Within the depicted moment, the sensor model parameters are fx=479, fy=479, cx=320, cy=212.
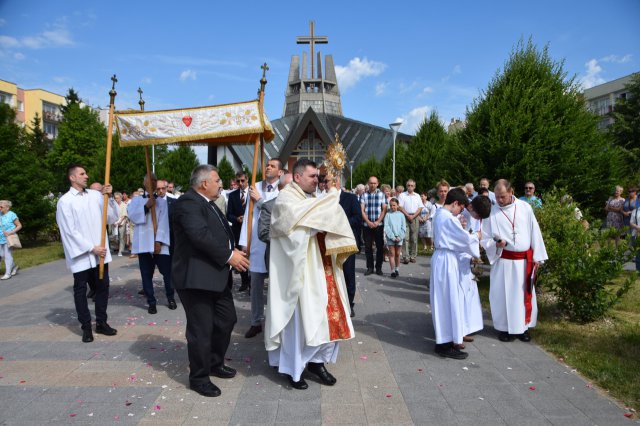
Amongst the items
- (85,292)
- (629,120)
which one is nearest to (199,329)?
(85,292)

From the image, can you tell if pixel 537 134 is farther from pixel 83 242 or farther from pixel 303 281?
pixel 83 242

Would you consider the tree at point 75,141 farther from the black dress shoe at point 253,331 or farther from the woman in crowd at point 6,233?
the black dress shoe at point 253,331

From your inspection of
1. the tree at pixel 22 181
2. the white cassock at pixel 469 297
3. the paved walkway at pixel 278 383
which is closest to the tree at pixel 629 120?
the white cassock at pixel 469 297

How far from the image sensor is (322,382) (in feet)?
15.2

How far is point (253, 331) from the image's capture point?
6.22 meters

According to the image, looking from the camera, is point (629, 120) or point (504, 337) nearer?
point (504, 337)

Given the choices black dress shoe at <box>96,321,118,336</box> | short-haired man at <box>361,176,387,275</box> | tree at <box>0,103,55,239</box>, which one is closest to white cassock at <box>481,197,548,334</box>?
short-haired man at <box>361,176,387,275</box>

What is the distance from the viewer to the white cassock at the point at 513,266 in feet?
20.0

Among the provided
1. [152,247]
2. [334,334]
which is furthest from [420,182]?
[334,334]

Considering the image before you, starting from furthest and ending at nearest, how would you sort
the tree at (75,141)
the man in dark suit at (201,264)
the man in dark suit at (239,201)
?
the tree at (75,141)
the man in dark suit at (239,201)
the man in dark suit at (201,264)

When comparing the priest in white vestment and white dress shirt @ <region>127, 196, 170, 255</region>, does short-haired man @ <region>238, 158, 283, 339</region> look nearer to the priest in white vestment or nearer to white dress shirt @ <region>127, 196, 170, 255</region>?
the priest in white vestment

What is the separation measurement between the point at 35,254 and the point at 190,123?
12378 mm

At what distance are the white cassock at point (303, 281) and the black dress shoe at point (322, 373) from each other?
3.5 inches

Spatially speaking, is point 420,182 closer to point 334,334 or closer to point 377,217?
point 377,217
